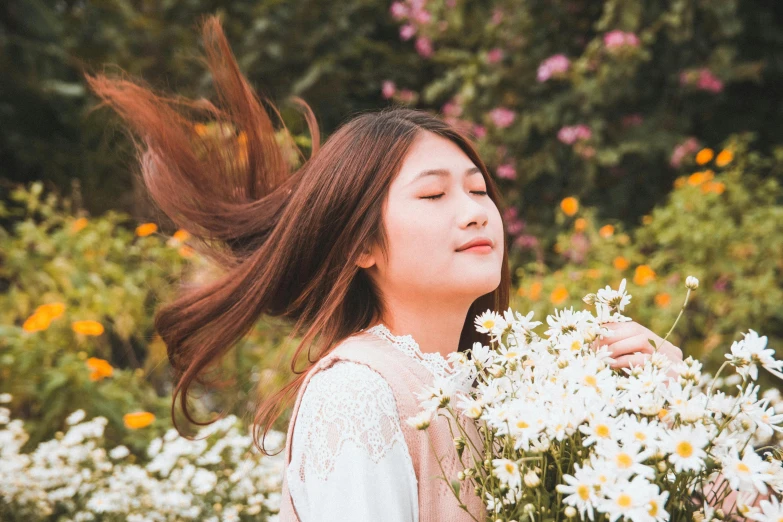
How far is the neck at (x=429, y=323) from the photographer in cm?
153

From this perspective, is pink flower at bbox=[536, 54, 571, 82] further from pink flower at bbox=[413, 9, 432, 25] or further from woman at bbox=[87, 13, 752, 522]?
woman at bbox=[87, 13, 752, 522]

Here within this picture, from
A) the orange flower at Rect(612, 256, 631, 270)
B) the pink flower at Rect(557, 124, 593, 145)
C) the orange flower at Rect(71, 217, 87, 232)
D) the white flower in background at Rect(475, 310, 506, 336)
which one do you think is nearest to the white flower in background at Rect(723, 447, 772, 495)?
the white flower in background at Rect(475, 310, 506, 336)

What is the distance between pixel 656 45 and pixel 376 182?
12.0 feet

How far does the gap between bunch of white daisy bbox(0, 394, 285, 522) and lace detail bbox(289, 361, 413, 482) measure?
998 millimetres

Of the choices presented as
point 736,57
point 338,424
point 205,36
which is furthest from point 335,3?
point 338,424

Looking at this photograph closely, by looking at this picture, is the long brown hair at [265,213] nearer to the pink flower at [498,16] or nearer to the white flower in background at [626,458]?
the white flower in background at [626,458]

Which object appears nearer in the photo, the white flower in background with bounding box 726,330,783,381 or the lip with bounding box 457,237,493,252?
the white flower in background with bounding box 726,330,783,381

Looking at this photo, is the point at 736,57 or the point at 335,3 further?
the point at 335,3

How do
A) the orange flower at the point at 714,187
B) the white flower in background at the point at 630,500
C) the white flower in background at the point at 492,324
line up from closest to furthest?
the white flower in background at the point at 630,500
the white flower in background at the point at 492,324
the orange flower at the point at 714,187

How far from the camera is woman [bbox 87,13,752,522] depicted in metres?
1.27

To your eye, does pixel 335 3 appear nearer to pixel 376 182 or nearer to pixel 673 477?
pixel 376 182

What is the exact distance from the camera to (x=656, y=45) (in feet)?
15.1

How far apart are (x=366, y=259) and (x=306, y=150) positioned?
232cm

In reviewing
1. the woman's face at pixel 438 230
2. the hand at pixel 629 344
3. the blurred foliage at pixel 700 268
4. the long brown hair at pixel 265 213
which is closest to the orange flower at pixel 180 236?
the long brown hair at pixel 265 213
